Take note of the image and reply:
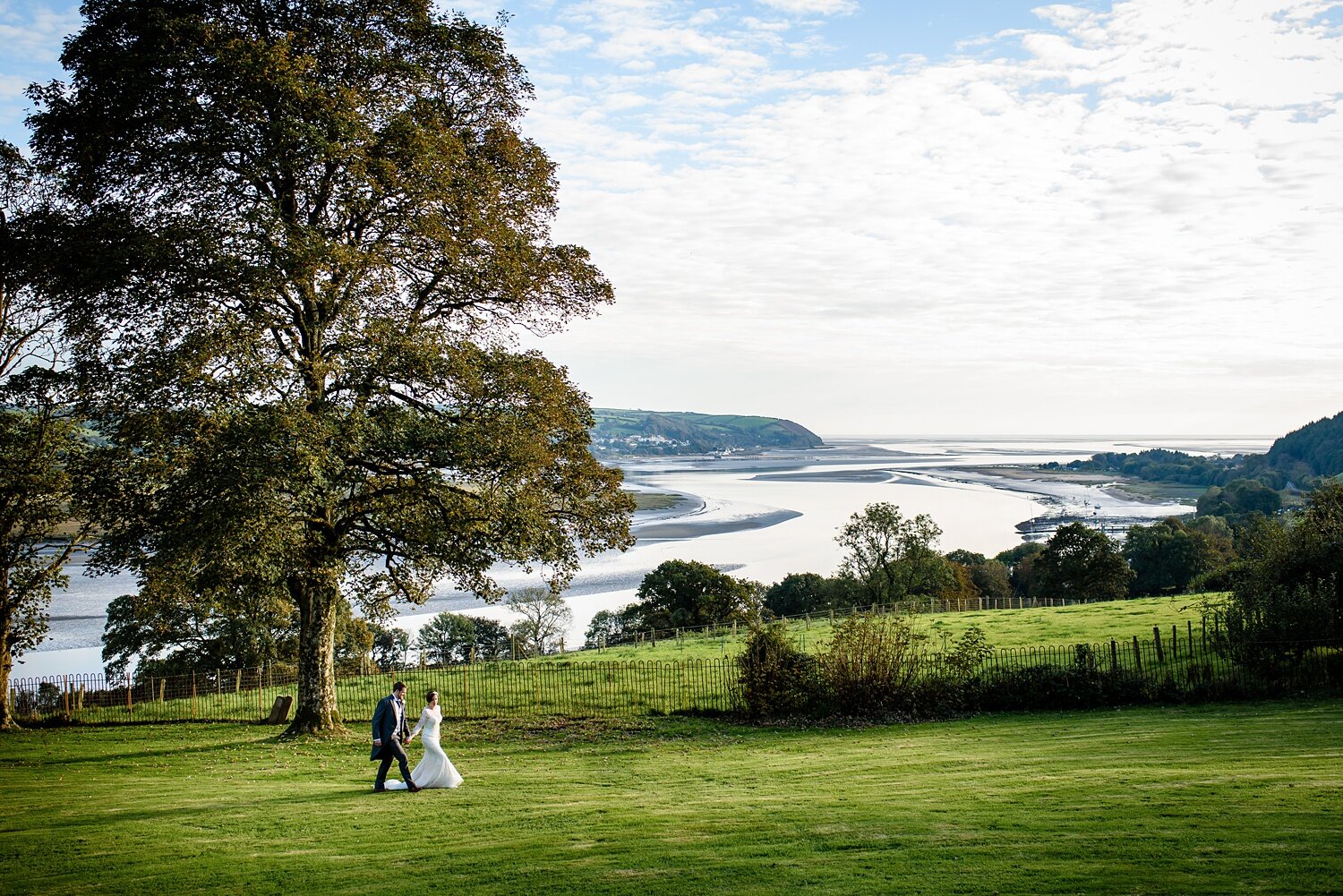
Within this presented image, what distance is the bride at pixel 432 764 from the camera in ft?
48.1

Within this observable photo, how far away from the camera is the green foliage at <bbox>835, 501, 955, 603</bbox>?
64875 millimetres

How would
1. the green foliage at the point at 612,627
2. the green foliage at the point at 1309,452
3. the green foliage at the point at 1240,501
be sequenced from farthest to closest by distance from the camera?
the green foliage at the point at 1309,452, the green foliage at the point at 1240,501, the green foliage at the point at 612,627


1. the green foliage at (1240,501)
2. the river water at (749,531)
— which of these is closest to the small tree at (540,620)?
the river water at (749,531)

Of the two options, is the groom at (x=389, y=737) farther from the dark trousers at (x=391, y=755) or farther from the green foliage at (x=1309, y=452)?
the green foliage at (x=1309, y=452)

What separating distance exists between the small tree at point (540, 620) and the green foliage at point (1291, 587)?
44630 mm

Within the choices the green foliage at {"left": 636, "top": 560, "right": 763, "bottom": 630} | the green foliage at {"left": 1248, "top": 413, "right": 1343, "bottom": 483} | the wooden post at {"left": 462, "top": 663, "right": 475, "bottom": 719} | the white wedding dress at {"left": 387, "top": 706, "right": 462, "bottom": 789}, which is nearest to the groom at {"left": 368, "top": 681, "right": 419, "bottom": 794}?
the white wedding dress at {"left": 387, "top": 706, "right": 462, "bottom": 789}

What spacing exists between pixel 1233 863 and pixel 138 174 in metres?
22.3

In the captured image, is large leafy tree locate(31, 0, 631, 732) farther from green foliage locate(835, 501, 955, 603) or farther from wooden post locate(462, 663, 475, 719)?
green foliage locate(835, 501, 955, 603)

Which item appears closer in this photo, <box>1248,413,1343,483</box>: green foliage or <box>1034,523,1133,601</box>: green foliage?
<box>1034,523,1133,601</box>: green foliage

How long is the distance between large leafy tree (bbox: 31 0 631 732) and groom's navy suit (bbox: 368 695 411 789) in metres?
5.24

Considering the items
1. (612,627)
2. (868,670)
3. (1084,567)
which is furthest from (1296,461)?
(868,670)

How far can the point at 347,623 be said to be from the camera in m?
34.4

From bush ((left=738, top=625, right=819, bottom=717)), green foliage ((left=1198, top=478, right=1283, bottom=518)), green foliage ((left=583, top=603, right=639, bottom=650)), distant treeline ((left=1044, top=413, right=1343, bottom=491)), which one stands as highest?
distant treeline ((left=1044, top=413, right=1343, bottom=491))

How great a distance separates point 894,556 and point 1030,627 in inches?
1113
